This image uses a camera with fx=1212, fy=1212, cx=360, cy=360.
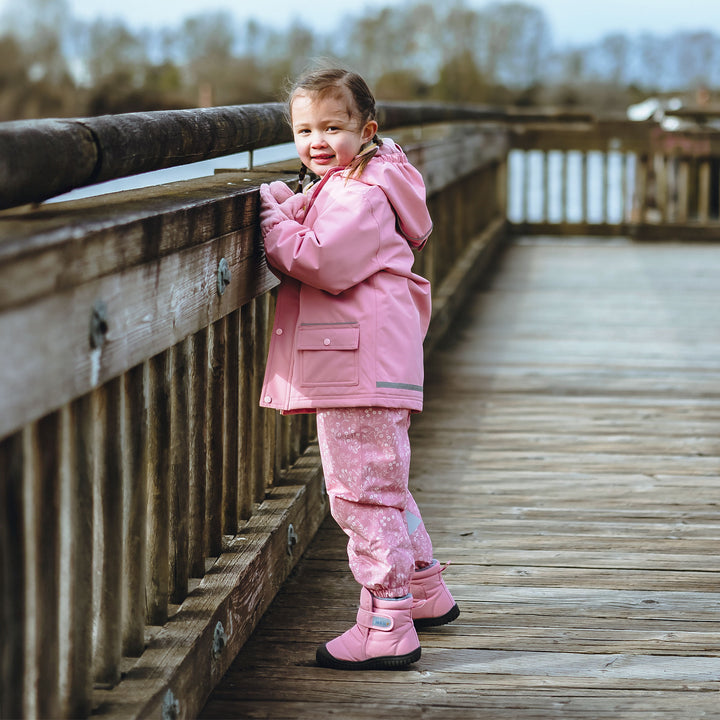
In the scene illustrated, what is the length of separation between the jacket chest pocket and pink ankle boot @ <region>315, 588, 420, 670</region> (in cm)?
47

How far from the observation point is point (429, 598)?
2650mm

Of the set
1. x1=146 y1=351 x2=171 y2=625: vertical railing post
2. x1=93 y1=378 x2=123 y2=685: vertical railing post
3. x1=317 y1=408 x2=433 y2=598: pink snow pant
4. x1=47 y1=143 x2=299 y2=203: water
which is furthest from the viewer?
x1=47 y1=143 x2=299 y2=203: water

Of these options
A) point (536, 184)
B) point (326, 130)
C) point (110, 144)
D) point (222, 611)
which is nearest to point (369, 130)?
point (326, 130)

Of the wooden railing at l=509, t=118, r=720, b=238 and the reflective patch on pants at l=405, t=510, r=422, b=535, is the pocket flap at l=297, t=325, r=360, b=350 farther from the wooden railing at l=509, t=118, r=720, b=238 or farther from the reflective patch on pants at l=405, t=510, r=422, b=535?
the wooden railing at l=509, t=118, r=720, b=238

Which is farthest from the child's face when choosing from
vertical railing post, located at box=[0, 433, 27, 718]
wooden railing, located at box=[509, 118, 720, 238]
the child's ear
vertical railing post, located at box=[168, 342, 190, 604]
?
wooden railing, located at box=[509, 118, 720, 238]

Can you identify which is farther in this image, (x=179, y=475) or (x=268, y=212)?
(x=268, y=212)

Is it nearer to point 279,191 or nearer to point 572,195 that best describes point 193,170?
point 279,191

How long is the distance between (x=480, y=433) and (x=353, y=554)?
2.14 meters

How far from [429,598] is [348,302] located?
72 centimetres

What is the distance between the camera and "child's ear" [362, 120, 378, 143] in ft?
7.91

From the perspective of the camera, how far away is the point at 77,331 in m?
1.57

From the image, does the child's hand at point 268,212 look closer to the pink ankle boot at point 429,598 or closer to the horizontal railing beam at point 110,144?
the horizontal railing beam at point 110,144

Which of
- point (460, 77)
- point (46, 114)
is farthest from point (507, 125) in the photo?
point (46, 114)

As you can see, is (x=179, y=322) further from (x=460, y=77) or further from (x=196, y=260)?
(x=460, y=77)
